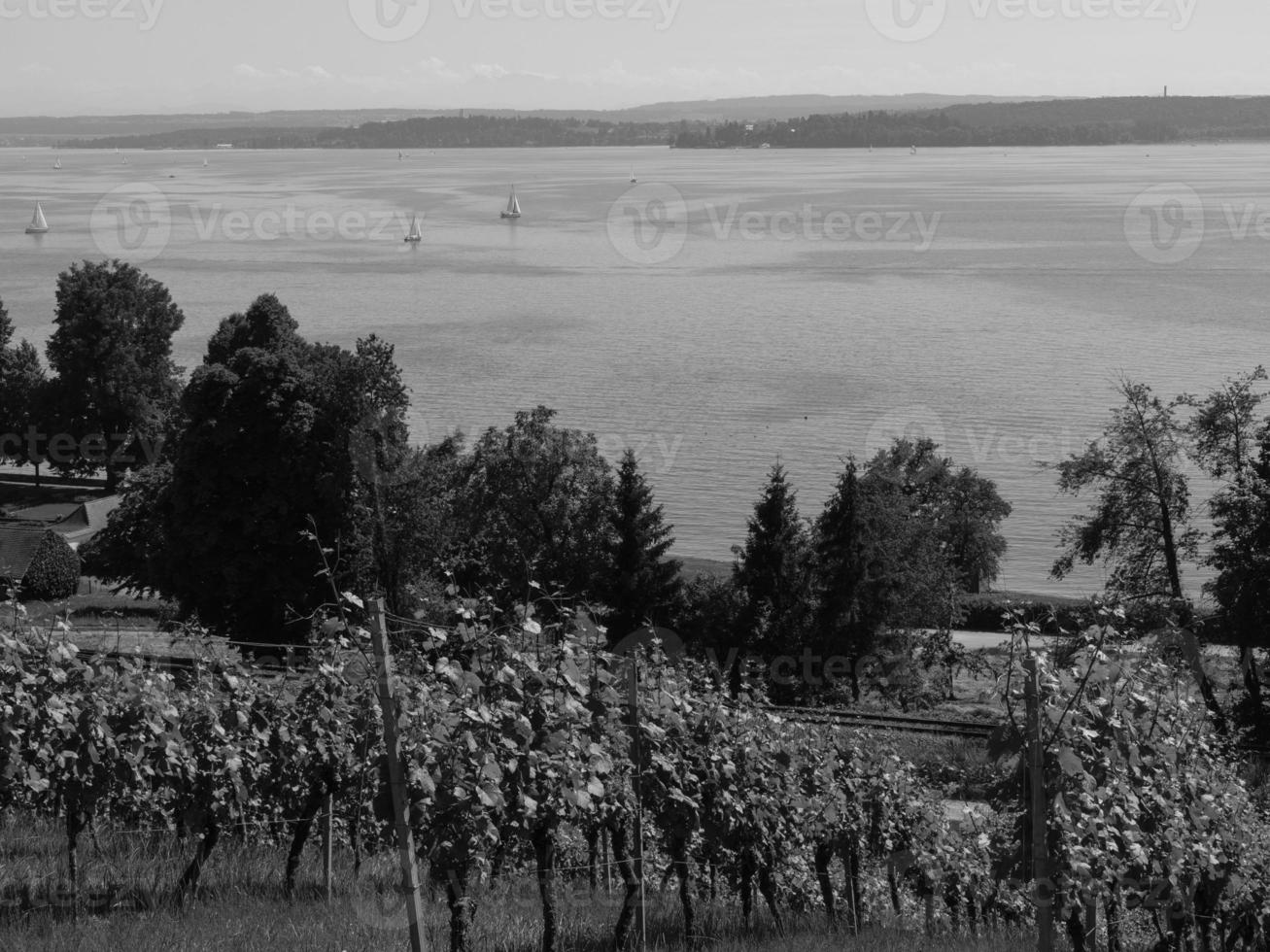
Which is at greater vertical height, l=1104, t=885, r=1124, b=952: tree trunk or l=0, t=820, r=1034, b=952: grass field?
l=0, t=820, r=1034, b=952: grass field

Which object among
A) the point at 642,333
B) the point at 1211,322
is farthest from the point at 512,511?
the point at 1211,322

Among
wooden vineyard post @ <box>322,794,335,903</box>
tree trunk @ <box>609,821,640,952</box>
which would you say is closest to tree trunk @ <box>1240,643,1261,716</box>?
tree trunk @ <box>609,821,640,952</box>

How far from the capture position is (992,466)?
4022 centimetres

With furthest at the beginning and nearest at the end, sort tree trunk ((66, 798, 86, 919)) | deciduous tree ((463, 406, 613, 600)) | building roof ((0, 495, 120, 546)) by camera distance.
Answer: building roof ((0, 495, 120, 546)), deciduous tree ((463, 406, 613, 600)), tree trunk ((66, 798, 86, 919))

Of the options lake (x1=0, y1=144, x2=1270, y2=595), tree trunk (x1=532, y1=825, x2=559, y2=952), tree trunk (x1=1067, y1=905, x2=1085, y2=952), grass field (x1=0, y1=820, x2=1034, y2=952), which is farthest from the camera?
lake (x1=0, y1=144, x2=1270, y2=595)

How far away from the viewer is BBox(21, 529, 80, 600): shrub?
32812 millimetres

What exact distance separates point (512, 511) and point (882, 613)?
7.35m

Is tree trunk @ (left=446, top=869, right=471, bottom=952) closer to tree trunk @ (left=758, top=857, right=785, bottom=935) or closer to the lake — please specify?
tree trunk @ (left=758, top=857, right=785, bottom=935)

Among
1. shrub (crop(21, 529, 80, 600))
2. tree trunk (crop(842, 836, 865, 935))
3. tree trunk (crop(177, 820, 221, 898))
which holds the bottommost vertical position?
tree trunk (crop(842, 836, 865, 935))

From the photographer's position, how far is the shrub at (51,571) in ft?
108

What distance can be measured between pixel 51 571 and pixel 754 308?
4142 centimetres

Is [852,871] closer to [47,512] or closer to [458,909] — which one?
[458,909]

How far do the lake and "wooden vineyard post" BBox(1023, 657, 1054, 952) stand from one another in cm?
→ 2666

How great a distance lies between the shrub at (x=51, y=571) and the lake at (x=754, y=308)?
11156 mm
